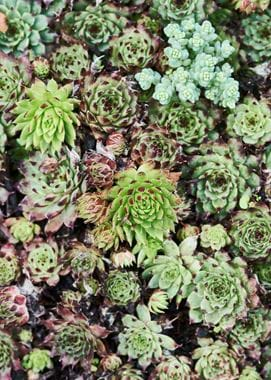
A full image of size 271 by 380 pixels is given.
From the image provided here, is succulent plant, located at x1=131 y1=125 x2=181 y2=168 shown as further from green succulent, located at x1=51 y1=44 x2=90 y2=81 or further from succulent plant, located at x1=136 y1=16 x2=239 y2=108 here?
green succulent, located at x1=51 y1=44 x2=90 y2=81

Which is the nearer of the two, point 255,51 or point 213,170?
point 213,170

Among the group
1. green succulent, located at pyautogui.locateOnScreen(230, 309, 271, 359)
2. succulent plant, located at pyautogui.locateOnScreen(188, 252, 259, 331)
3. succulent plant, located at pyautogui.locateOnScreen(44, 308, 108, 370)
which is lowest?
succulent plant, located at pyautogui.locateOnScreen(44, 308, 108, 370)

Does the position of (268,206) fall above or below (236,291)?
above

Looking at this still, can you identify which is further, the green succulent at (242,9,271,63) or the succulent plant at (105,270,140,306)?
the green succulent at (242,9,271,63)

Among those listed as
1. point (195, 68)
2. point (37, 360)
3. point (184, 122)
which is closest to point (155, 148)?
point (184, 122)

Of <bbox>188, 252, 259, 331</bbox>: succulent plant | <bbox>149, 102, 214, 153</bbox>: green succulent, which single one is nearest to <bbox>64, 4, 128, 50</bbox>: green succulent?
<bbox>149, 102, 214, 153</bbox>: green succulent

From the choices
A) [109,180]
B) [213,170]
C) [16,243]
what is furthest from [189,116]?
[16,243]

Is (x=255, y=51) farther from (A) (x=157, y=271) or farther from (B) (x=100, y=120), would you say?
(A) (x=157, y=271)

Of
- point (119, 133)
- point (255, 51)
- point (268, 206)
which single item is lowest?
point (268, 206)

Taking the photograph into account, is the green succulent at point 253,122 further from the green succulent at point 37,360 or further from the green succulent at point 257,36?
the green succulent at point 37,360
